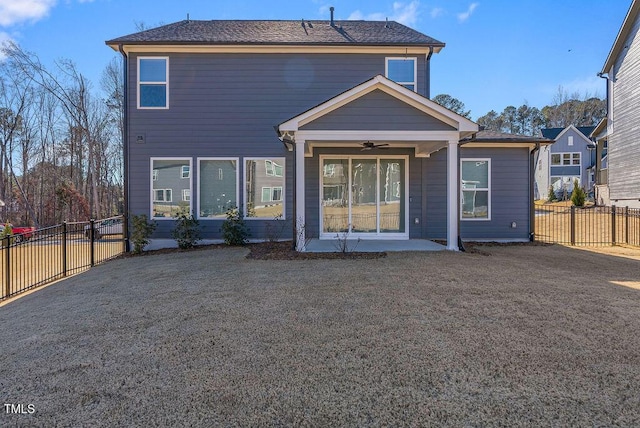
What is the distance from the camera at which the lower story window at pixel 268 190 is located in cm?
1015

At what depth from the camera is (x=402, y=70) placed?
1034cm

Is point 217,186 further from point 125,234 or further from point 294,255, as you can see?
point 294,255

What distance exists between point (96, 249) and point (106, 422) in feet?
29.2

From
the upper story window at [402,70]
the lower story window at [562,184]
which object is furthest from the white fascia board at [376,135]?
the lower story window at [562,184]

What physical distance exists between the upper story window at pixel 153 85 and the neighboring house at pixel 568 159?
103ft

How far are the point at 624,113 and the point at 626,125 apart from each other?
614 millimetres

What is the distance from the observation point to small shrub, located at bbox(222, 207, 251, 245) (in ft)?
31.5

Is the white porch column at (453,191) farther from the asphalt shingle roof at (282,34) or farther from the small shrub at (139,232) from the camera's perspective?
the small shrub at (139,232)

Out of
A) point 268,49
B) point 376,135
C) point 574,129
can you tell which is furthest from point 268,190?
point 574,129

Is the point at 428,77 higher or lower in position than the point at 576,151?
lower

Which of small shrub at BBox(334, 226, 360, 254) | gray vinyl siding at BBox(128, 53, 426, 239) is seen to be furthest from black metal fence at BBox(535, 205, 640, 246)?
gray vinyl siding at BBox(128, 53, 426, 239)

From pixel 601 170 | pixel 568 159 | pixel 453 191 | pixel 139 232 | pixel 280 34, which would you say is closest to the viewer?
pixel 453 191

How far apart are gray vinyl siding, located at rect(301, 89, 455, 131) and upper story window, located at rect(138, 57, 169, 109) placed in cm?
476

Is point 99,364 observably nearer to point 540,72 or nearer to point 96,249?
point 96,249
